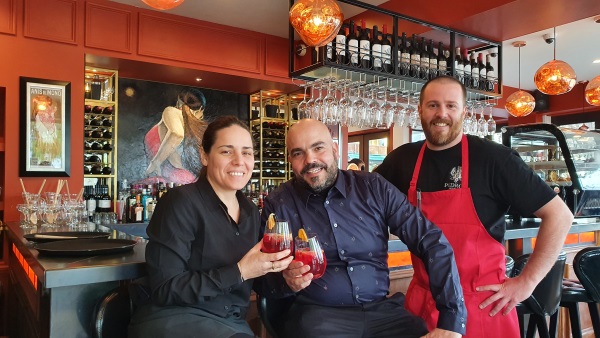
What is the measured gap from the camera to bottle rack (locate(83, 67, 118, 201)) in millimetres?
5129

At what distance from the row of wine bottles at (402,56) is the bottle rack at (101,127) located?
9.47ft

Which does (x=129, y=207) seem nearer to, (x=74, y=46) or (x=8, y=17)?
(x=74, y=46)

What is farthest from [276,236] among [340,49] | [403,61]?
[403,61]

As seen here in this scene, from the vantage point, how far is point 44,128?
4.38 m

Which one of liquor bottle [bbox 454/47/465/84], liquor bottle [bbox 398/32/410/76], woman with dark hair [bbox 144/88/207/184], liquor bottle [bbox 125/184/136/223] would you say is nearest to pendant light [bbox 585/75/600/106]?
liquor bottle [bbox 454/47/465/84]

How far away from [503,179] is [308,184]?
0.77 meters

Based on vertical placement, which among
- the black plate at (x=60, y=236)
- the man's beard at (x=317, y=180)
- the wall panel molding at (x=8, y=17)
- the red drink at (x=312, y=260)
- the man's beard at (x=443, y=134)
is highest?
the wall panel molding at (x=8, y=17)

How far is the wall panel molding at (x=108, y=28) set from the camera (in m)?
4.62

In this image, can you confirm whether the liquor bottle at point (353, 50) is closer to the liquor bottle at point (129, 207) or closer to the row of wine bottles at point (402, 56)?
the row of wine bottles at point (402, 56)

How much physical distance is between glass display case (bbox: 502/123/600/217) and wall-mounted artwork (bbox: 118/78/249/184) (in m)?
3.75

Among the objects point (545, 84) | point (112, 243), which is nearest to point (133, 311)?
point (112, 243)

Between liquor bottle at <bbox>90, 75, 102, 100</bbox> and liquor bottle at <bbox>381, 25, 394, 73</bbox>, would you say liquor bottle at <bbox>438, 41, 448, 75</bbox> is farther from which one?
liquor bottle at <bbox>90, 75, 102, 100</bbox>

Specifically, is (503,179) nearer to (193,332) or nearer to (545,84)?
(193,332)

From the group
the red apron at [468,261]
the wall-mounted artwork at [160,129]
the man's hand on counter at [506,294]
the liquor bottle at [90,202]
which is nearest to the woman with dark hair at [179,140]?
the wall-mounted artwork at [160,129]
